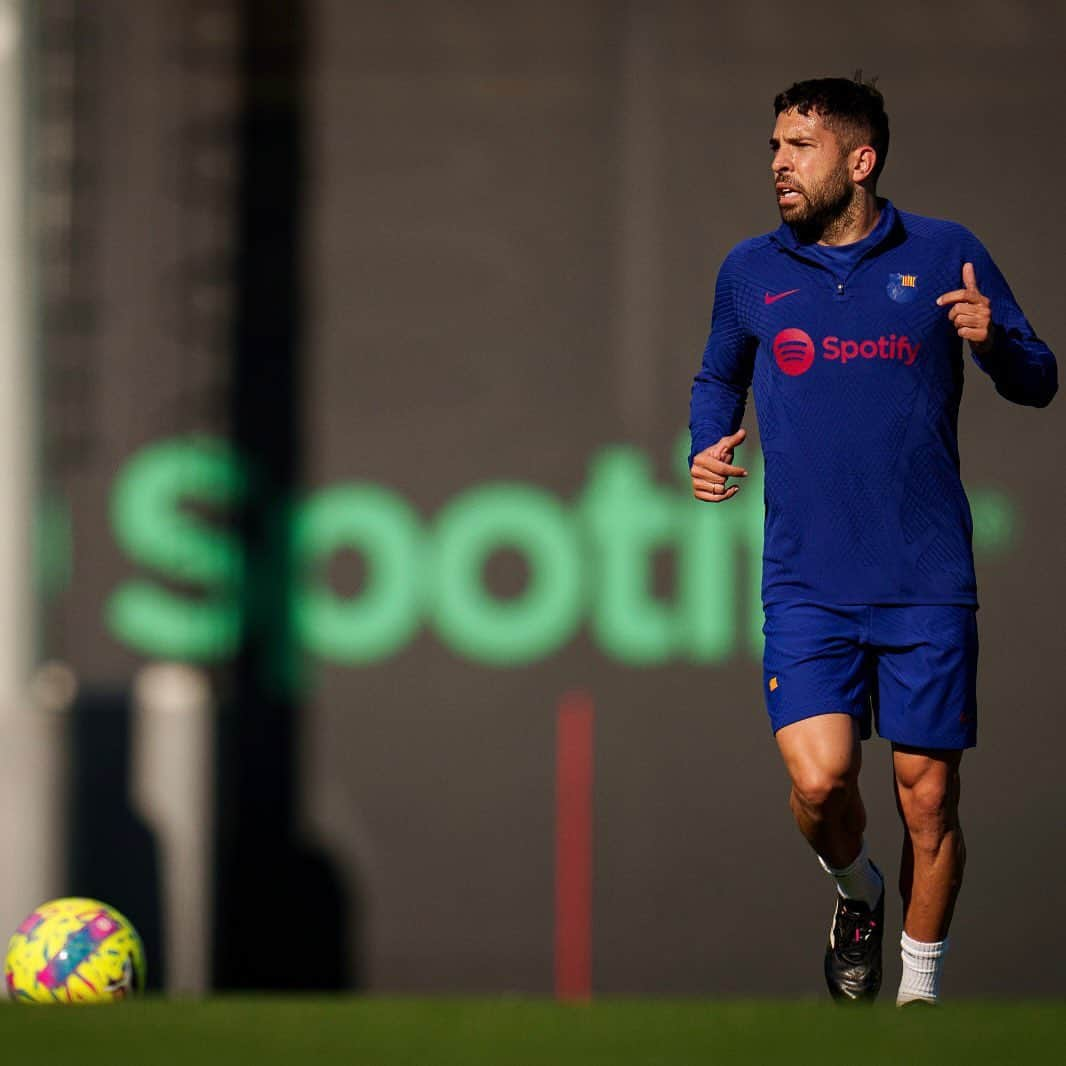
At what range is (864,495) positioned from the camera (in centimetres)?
459

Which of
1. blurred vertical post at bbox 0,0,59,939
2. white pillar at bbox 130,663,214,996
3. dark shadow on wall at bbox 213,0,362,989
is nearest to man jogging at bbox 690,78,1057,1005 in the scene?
dark shadow on wall at bbox 213,0,362,989

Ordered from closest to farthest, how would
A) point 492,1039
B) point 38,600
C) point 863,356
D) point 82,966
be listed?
1. point 492,1039
2. point 863,356
3. point 82,966
4. point 38,600

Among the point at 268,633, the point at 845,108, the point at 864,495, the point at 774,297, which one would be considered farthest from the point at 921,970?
the point at 268,633

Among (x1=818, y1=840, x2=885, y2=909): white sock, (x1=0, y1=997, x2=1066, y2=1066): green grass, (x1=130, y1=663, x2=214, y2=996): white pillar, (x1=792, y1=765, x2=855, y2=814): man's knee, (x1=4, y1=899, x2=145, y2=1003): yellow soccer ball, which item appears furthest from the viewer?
(x1=130, y1=663, x2=214, y2=996): white pillar

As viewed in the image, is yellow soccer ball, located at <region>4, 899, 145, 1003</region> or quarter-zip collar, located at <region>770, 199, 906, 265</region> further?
yellow soccer ball, located at <region>4, 899, 145, 1003</region>

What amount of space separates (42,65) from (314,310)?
1275mm

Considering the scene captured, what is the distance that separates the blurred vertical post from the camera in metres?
6.73

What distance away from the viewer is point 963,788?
7.07m

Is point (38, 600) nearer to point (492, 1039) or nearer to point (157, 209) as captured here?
point (157, 209)

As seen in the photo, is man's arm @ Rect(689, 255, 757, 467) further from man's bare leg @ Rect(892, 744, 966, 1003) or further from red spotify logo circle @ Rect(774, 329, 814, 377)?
man's bare leg @ Rect(892, 744, 966, 1003)

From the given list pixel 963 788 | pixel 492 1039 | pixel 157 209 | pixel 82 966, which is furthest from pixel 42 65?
pixel 492 1039

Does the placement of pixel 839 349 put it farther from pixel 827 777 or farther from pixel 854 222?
pixel 827 777

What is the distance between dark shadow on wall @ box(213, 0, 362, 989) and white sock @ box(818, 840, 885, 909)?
109 inches

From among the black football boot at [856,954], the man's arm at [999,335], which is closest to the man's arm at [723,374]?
the man's arm at [999,335]
